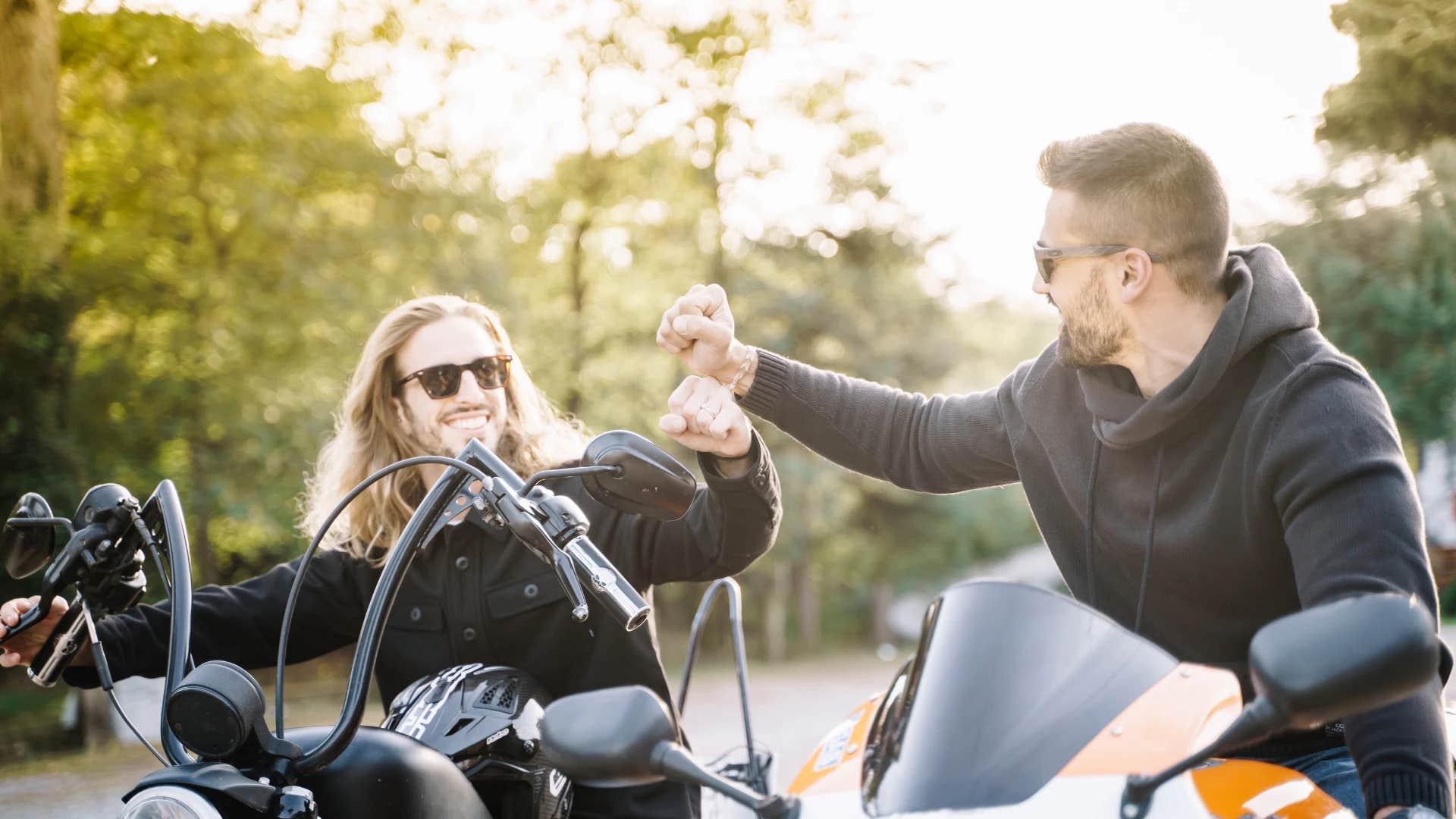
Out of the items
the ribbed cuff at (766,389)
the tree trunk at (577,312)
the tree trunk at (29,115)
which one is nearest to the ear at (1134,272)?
the ribbed cuff at (766,389)

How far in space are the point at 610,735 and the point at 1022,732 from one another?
493mm

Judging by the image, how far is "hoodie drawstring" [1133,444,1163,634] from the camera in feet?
7.96

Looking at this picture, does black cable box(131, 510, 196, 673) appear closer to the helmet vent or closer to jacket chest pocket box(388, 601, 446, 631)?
the helmet vent

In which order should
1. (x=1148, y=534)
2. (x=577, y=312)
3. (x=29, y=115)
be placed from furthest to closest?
(x=577, y=312) < (x=29, y=115) < (x=1148, y=534)

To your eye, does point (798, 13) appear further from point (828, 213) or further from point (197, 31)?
point (197, 31)

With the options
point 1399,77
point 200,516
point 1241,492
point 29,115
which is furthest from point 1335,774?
point 200,516

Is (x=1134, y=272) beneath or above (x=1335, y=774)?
above

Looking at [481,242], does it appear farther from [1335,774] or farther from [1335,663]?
[1335,663]

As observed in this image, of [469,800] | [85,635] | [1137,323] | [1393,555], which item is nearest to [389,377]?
[85,635]

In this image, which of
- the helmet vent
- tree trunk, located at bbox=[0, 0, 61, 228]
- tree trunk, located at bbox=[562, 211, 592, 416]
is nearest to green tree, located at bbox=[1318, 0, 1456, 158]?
the helmet vent

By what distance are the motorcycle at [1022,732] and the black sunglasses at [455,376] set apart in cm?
179

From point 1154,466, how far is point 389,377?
205 centimetres

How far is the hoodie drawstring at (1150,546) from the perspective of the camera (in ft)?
7.96

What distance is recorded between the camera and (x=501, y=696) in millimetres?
2523
